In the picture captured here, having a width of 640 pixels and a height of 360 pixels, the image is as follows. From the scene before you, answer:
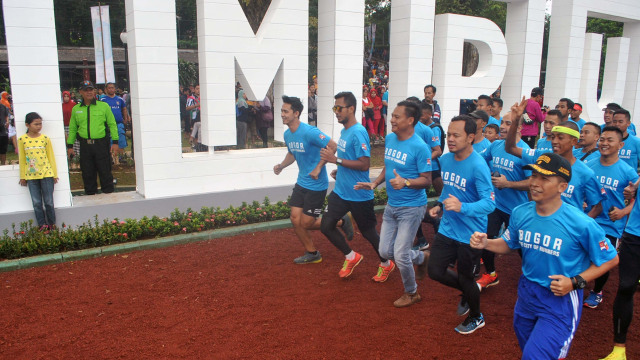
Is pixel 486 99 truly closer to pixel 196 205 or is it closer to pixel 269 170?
pixel 269 170

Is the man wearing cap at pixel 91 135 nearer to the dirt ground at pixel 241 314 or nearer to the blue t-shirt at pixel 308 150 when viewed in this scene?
the dirt ground at pixel 241 314

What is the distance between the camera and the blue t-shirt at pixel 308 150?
6090 mm

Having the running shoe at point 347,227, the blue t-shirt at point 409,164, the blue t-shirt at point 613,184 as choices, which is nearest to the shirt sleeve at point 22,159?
the running shoe at point 347,227

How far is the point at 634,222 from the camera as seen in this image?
434cm

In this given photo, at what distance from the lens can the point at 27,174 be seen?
7.22m

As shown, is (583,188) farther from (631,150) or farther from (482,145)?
(631,150)

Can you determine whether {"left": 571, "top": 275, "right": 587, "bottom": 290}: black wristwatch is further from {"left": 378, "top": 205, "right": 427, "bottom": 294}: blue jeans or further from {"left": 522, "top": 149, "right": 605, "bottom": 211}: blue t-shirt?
{"left": 378, "top": 205, "right": 427, "bottom": 294}: blue jeans

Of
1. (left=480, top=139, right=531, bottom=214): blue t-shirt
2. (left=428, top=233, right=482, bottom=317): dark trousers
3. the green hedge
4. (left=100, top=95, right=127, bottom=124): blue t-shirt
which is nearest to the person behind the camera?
(left=428, top=233, right=482, bottom=317): dark trousers

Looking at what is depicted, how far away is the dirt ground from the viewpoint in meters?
4.32

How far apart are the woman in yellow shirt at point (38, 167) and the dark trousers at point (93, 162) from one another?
3.96ft

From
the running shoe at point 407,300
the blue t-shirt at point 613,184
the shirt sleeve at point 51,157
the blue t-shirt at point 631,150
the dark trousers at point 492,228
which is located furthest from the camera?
the shirt sleeve at point 51,157

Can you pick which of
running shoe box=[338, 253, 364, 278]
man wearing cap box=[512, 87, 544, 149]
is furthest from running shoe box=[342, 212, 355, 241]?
man wearing cap box=[512, 87, 544, 149]

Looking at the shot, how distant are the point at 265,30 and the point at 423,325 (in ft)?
20.2

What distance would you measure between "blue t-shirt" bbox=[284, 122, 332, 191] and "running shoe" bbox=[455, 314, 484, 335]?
231cm
